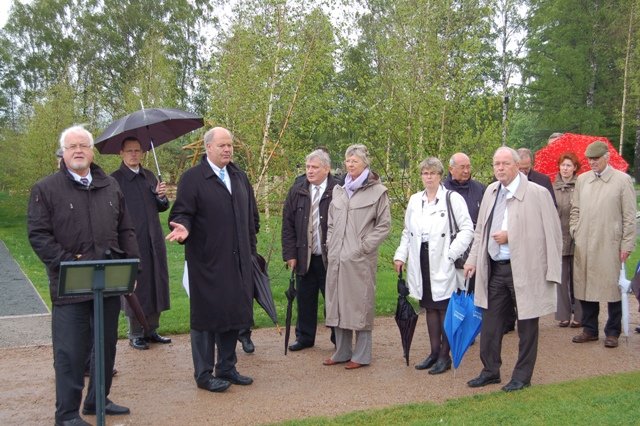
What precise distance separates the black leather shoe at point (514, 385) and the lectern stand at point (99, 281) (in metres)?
3.18

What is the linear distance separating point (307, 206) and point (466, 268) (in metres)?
1.82

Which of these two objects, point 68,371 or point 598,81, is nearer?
point 68,371

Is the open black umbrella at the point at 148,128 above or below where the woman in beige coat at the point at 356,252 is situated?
above

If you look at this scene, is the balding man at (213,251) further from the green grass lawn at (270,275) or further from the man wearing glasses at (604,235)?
the man wearing glasses at (604,235)

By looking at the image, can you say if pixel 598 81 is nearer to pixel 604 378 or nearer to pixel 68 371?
pixel 604 378

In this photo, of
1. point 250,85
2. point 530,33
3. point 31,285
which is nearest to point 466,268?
point 250,85

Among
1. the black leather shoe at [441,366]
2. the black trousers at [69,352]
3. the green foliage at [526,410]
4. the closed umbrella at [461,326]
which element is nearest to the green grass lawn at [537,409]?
the green foliage at [526,410]

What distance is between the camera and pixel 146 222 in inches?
267

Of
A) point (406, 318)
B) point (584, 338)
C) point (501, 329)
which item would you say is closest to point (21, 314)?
point (406, 318)

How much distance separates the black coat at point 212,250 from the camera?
5.50m

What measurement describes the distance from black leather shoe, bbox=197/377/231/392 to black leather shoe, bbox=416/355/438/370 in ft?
5.98

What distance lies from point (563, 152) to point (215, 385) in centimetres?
525

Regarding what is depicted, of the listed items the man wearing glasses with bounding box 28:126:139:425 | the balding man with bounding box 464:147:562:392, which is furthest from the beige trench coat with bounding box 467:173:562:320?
the man wearing glasses with bounding box 28:126:139:425

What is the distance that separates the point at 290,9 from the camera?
31.3ft
